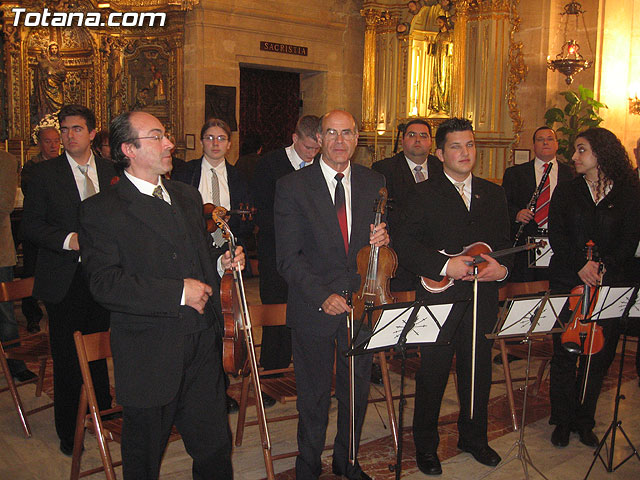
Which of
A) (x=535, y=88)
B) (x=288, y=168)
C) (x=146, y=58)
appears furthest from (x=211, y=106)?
(x=288, y=168)

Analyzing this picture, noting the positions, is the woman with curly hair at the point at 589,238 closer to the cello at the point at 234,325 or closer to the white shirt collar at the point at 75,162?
the cello at the point at 234,325

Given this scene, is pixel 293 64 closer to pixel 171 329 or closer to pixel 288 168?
pixel 288 168

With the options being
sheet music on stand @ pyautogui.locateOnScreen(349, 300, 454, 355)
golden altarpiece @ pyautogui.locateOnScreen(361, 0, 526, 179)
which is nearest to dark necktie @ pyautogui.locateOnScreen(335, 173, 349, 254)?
sheet music on stand @ pyautogui.locateOnScreen(349, 300, 454, 355)

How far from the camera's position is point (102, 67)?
35.9ft

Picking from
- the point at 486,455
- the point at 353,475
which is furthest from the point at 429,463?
the point at 353,475

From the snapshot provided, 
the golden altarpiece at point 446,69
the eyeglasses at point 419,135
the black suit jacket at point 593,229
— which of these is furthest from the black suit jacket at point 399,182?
the golden altarpiece at point 446,69

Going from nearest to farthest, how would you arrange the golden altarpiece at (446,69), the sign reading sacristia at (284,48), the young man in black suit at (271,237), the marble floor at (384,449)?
the marble floor at (384,449)
the young man in black suit at (271,237)
the golden altarpiece at (446,69)
the sign reading sacristia at (284,48)

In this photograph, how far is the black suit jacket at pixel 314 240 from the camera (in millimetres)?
3252

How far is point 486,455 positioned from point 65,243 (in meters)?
2.71

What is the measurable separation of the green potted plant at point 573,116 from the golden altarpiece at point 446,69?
0.62 meters

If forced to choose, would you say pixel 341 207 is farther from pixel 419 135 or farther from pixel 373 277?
pixel 419 135

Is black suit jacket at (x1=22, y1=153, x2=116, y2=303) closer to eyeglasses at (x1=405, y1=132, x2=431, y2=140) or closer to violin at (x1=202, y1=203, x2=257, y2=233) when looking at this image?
violin at (x1=202, y1=203, x2=257, y2=233)

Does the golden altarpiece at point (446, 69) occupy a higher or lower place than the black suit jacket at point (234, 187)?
higher

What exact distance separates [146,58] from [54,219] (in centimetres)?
791
